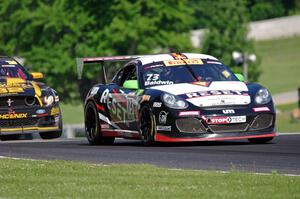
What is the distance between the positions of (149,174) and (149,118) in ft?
16.1

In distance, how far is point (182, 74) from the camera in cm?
1791

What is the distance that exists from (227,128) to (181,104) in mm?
709

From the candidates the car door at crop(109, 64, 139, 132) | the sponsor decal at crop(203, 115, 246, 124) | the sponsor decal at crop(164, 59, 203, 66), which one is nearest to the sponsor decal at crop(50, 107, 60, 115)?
the car door at crop(109, 64, 139, 132)

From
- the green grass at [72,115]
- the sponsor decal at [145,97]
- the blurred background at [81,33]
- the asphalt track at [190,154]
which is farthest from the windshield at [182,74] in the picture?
the green grass at [72,115]

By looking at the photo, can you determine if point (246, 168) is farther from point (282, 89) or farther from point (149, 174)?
point (282, 89)

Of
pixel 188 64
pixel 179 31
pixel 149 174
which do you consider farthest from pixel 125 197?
pixel 179 31

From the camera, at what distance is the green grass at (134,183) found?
1045 cm

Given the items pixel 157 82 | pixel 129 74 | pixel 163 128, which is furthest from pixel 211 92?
pixel 129 74

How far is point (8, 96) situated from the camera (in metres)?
20.3

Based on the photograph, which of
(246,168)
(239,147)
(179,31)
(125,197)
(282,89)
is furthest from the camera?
(282,89)

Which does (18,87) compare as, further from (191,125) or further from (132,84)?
(191,125)

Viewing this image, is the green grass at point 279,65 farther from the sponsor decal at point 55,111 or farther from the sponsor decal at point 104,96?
the sponsor decal at point 104,96

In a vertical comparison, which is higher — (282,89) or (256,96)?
(256,96)

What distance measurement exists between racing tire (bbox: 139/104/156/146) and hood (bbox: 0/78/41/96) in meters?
3.58
